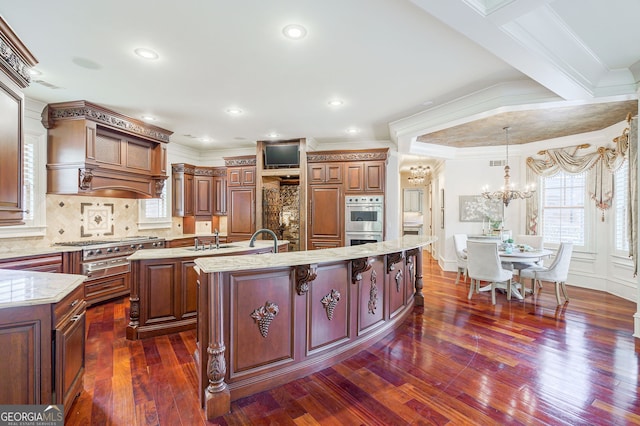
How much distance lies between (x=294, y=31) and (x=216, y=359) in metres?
2.57

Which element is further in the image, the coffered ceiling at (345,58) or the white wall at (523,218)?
the white wall at (523,218)

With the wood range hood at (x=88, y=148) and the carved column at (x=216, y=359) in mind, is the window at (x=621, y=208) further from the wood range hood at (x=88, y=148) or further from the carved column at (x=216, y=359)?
the wood range hood at (x=88, y=148)

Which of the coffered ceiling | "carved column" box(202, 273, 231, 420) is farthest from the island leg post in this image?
"carved column" box(202, 273, 231, 420)

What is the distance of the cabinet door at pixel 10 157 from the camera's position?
2008 millimetres

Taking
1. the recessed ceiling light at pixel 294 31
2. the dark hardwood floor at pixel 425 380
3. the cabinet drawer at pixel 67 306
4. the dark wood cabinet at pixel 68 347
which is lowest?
the dark hardwood floor at pixel 425 380

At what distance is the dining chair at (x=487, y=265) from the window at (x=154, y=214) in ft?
A: 18.3

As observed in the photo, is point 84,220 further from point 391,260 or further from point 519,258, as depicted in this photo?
point 519,258

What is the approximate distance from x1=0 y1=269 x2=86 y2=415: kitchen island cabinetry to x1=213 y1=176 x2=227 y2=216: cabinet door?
16.1 ft

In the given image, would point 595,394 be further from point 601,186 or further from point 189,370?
point 601,186

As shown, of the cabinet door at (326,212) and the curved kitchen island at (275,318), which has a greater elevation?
the cabinet door at (326,212)

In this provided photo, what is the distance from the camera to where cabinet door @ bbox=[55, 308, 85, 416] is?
64.4 inches

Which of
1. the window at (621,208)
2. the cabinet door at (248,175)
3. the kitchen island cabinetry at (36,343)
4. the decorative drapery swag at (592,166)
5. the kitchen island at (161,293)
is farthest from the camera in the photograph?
the cabinet door at (248,175)

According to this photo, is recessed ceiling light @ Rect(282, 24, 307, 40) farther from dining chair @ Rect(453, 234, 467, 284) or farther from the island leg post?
dining chair @ Rect(453, 234, 467, 284)
